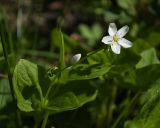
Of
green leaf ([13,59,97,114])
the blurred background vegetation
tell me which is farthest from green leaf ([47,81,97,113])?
the blurred background vegetation

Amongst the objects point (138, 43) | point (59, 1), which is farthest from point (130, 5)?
point (59, 1)

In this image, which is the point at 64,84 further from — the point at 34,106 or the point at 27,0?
the point at 27,0

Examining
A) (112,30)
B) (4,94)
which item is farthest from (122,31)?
(4,94)

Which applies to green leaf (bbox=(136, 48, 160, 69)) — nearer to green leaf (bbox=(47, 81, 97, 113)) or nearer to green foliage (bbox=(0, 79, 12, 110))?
green leaf (bbox=(47, 81, 97, 113))

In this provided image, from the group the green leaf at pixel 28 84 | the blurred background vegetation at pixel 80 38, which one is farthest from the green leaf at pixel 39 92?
the blurred background vegetation at pixel 80 38

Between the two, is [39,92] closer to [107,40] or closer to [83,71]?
[83,71]
